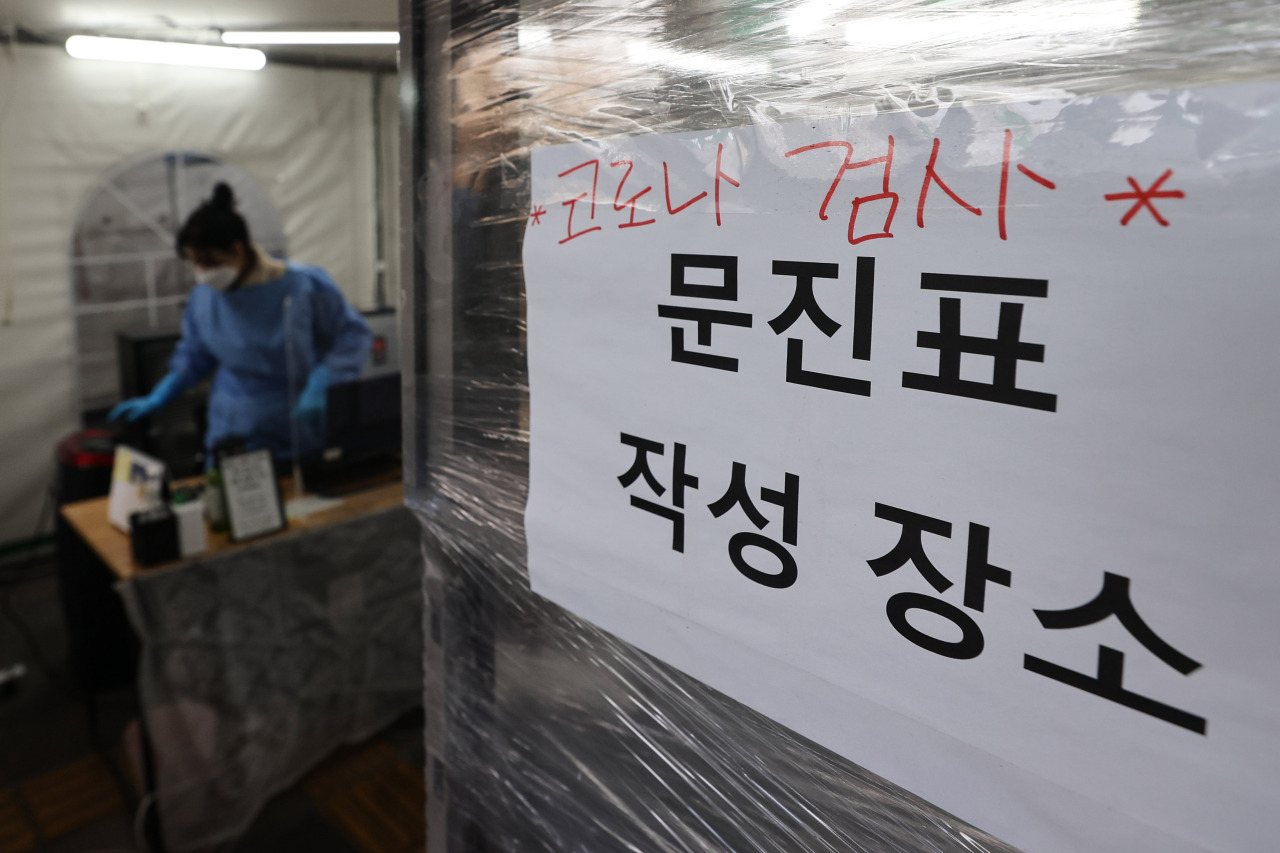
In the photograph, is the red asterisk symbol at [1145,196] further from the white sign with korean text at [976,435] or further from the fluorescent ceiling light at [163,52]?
the fluorescent ceiling light at [163,52]

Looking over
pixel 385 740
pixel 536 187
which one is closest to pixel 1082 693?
pixel 536 187

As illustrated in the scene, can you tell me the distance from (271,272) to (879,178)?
2.75 metres

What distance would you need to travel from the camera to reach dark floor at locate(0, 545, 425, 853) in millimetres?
2180

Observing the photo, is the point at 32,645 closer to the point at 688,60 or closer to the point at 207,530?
the point at 207,530

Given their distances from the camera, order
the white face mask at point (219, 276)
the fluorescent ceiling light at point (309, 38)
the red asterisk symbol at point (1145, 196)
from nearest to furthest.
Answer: the red asterisk symbol at point (1145, 196) → the white face mask at point (219, 276) → the fluorescent ceiling light at point (309, 38)

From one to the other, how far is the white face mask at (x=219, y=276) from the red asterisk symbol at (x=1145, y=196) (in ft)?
9.04

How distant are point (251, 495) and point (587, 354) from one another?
71.6 inches

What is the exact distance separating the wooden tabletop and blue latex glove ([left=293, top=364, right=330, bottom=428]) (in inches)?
8.3

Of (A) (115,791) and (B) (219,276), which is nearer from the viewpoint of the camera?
(A) (115,791)

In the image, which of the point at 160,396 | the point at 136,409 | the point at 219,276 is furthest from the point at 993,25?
the point at 136,409

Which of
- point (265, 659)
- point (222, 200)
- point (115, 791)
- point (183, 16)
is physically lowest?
point (115, 791)

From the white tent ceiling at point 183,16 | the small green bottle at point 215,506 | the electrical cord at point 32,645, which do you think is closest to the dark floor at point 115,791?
the electrical cord at point 32,645

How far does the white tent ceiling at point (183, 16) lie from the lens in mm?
2588

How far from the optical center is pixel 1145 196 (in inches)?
13.1
